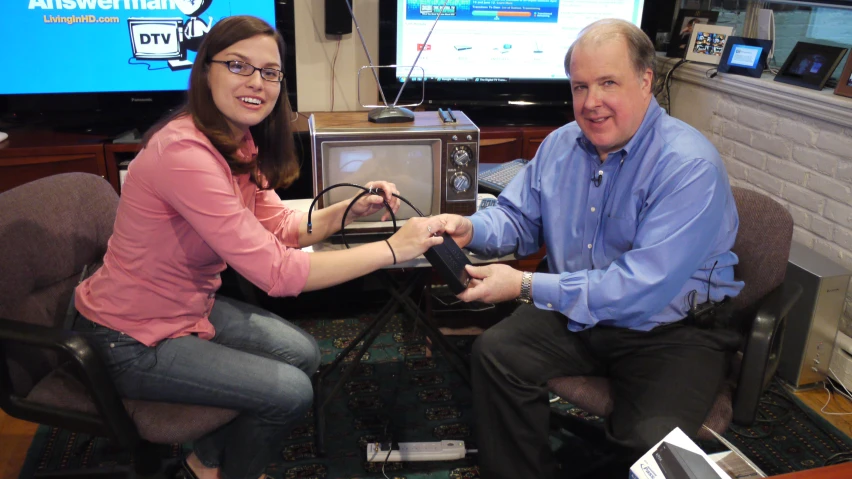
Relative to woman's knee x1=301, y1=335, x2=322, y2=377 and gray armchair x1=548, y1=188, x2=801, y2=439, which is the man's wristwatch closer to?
gray armchair x1=548, y1=188, x2=801, y2=439

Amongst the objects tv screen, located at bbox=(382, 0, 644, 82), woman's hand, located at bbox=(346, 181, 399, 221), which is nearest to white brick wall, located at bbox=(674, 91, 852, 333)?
tv screen, located at bbox=(382, 0, 644, 82)

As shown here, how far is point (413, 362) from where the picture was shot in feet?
8.53

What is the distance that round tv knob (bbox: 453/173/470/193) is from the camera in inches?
73.9

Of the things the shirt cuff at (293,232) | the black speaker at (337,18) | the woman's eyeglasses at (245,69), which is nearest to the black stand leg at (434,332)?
the shirt cuff at (293,232)

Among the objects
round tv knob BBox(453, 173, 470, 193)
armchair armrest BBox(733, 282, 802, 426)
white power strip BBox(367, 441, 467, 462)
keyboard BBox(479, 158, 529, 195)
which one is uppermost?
round tv knob BBox(453, 173, 470, 193)

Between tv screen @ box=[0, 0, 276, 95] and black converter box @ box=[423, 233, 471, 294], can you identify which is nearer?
black converter box @ box=[423, 233, 471, 294]

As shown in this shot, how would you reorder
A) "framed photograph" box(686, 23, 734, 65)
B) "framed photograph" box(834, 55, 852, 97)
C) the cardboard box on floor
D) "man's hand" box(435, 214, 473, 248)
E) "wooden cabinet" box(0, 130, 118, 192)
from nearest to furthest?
the cardboard box on floor
"man's hand" box(435, 214, 473, 248)
"framed photograph" box(834, 55, 852, 97)
"wooden cabinet" box(0, 130, 118, 192)
"framed photograph" box(686, 23, 734, 65)

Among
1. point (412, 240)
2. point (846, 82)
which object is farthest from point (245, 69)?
point (846, 82)

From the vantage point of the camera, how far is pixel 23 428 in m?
2.21

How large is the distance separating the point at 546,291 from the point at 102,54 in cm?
206

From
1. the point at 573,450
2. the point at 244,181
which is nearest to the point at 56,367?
the point at 244,181

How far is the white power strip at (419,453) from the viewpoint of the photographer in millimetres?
2066

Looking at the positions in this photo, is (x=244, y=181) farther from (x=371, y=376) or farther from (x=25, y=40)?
(x=25, y=40)

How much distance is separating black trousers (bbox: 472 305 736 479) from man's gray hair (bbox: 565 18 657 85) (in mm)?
642
